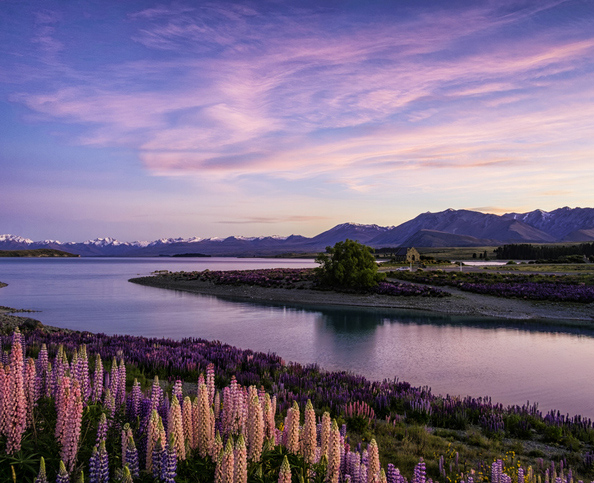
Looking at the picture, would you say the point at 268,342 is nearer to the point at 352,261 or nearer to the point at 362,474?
the point at 362,474

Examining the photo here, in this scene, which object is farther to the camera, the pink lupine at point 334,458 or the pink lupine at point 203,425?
the pink lupine at point 203,425

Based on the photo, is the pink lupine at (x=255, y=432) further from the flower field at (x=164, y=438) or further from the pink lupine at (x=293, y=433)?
the pink lupine at (x=293, y=433)

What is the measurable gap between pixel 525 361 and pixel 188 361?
18.7 meters

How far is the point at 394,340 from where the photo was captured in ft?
99.0

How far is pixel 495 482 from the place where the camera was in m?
5.84

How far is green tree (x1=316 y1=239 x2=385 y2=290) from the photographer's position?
56.0m

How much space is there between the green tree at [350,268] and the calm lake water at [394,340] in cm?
966

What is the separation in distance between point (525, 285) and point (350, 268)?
21.2 m

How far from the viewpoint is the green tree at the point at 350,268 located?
184 ft

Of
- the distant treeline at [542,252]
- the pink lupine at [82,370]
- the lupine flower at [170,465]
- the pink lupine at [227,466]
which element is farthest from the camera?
the distant treeline at [542,252]

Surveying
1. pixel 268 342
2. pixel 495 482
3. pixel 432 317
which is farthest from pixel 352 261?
pixel 495 482

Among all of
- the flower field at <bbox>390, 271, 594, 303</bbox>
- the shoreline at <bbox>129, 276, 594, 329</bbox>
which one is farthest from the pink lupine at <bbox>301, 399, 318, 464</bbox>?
the flower field at <bbox>390, 271, 594, 303</bbox>

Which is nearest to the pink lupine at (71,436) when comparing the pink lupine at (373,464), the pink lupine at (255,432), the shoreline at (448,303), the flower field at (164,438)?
the flower field at (164,438)

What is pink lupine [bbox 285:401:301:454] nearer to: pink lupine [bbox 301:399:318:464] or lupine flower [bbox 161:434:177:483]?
pink lupine [bbox 301:399:318:464]
